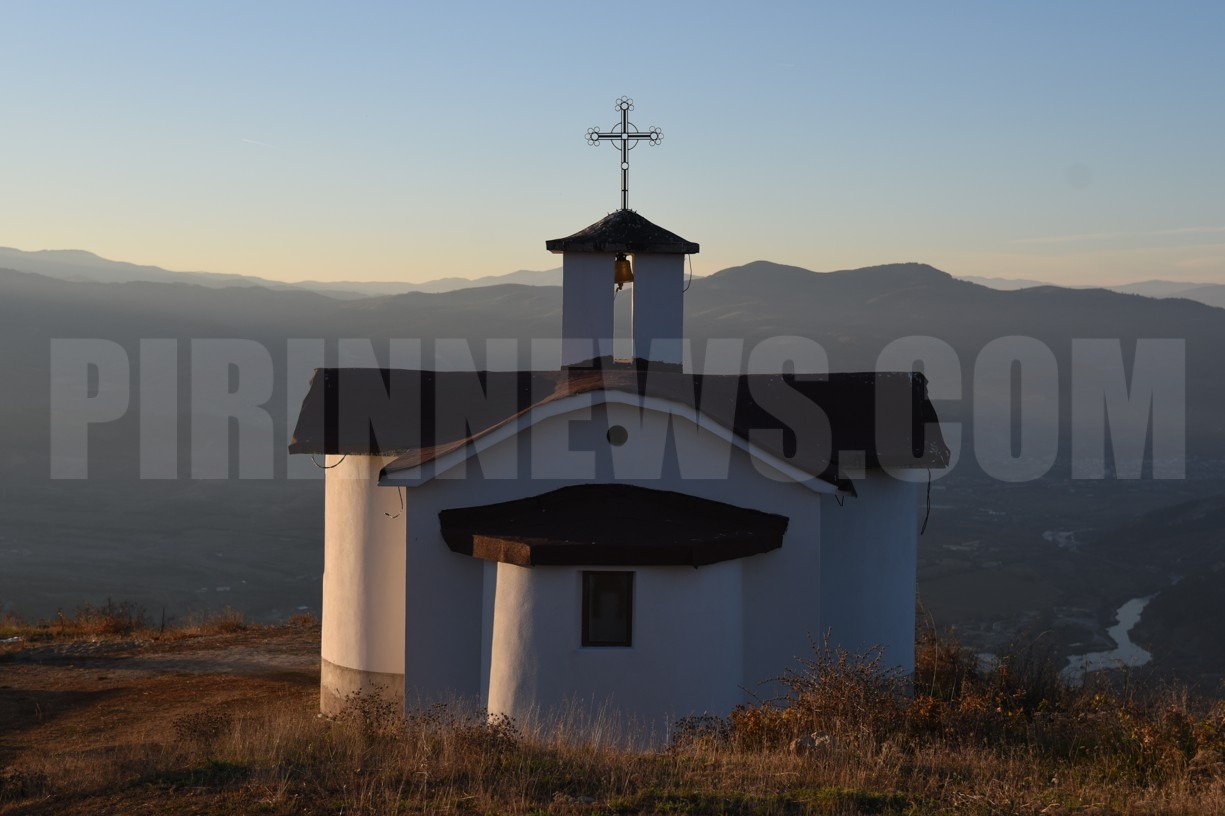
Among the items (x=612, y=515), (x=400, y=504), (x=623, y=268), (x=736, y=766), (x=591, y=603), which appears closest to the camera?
(x=736, y=766)

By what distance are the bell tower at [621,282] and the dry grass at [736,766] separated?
18.3 feet

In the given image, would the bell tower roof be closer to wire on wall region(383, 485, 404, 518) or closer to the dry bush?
wire on wall region(383, 485, 404, 518)

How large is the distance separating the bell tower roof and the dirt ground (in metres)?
6.98

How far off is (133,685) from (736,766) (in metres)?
12.0

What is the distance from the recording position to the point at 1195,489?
113 meters

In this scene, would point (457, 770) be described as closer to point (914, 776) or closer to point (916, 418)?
point (914, 776)

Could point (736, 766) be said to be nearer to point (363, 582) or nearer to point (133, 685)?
point (363, 582)

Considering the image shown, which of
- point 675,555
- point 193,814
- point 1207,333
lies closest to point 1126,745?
point 675,555

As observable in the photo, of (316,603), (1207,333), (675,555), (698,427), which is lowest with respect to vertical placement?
(316,603)

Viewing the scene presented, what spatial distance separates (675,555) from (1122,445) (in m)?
102

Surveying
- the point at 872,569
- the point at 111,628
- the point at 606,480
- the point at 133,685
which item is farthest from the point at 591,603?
the point at 111,628

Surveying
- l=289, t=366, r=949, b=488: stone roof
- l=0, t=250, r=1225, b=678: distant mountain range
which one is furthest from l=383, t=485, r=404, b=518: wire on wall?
l=0, t=250, r=1225, b=678: distant mountain range

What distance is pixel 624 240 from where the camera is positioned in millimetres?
15578

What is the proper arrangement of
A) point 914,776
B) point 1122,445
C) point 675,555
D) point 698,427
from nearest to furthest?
point 914,776
point 675,555
point 698,427
point 1122,445
